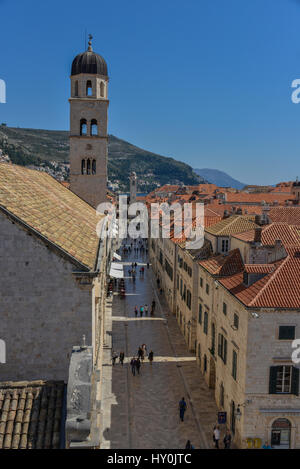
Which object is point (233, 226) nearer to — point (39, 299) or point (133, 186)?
point (39, 299)

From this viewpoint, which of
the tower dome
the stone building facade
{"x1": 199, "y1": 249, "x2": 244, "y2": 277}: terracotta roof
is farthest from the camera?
the tower dome

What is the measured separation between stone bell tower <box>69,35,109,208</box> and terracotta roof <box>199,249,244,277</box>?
14481 mm

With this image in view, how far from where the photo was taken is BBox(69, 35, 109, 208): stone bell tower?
3725 centimetres

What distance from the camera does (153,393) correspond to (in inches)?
1109

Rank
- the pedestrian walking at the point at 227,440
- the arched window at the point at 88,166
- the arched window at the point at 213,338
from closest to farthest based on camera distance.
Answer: the pedestrian walking at the point at 227,440
the arched window at the point at 213,338
the arched window at the point at 88,166

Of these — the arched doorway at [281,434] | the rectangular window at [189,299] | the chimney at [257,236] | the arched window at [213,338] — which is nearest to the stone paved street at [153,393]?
the arched window at [213,338]

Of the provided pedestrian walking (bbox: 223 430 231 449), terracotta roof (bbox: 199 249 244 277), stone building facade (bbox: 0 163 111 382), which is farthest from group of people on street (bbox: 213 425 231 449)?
stone building facade (bbox: 0 163 111 382)

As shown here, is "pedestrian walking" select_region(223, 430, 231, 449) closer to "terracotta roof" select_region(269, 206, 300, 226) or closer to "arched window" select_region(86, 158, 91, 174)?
"terracotta roof" select_region(269, 206, 300, 226)

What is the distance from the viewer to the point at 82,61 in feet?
122

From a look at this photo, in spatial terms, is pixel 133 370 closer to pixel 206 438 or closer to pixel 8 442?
pixel 206 438

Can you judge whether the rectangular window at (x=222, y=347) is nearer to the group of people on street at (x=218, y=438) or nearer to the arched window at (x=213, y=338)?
the arched window at (x=213, y=338)

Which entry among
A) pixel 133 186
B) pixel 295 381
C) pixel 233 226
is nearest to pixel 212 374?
pixel 295 381

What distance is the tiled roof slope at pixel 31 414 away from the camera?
37.8 ft

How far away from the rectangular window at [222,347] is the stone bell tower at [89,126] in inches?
766
